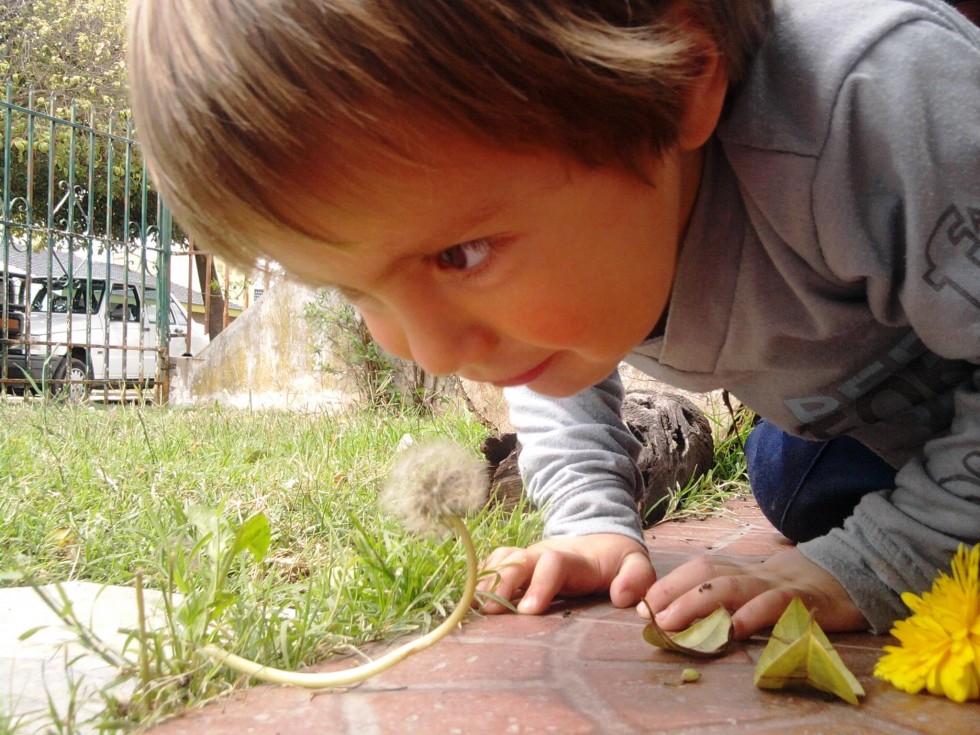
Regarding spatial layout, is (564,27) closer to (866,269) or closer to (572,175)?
(572,175)

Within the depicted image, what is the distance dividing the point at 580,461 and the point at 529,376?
2.04ft

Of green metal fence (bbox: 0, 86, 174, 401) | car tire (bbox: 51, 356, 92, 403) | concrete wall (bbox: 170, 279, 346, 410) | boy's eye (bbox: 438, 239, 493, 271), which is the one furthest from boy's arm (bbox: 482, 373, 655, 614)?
concrete wall (bbox: 170, 279, 346, 410)

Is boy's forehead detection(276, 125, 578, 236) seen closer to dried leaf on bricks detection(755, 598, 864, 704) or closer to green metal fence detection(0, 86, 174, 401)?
dried leaf on bricks detection(755, 598, 864, 704)

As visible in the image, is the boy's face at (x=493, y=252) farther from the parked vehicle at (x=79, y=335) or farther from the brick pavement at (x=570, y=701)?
the parked vehicle at (x=79, y=335)

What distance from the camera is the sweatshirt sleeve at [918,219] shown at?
118 cm

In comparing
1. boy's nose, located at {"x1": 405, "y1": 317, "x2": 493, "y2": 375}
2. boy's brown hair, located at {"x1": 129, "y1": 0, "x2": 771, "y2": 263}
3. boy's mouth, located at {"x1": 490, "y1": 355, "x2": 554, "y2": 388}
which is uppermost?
boy's brown hair, located at {"x1": 129, "y1": 0, "x2": 771, "y2": 263}

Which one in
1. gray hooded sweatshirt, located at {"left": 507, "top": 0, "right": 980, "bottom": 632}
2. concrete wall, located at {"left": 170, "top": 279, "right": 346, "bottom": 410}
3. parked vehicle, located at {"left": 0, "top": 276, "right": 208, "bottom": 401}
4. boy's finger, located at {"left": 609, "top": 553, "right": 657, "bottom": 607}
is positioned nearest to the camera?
gray hooded sweatshirt, located at {"left": 507, "top": 0, "right": 980, "bottom": 632}

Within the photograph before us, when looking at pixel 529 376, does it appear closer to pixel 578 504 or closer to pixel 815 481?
pixel 578 504

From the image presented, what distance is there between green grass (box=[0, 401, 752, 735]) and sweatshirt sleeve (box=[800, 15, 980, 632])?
720 millimetres

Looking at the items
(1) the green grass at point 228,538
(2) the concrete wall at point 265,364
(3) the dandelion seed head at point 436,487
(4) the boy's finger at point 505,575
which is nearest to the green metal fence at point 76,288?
(2) the concrete wall at point 265,364

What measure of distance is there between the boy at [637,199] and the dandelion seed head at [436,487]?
0.19 meters

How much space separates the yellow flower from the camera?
3.46ft

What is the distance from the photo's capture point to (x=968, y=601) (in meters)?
1.06

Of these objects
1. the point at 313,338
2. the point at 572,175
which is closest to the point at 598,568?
the point at 572,175
